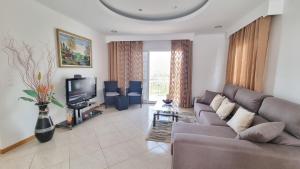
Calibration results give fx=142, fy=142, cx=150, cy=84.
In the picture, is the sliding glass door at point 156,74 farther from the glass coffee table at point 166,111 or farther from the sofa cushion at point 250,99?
the sofa cushion at point 250,99

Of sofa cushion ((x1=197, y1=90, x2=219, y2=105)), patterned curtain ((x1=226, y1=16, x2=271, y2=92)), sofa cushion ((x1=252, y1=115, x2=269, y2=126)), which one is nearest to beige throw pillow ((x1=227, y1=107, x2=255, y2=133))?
sofa cushion ((x1=252, y1=115, x2=269, y2=126))

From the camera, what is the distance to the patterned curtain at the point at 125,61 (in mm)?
5070

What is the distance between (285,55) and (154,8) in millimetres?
2531

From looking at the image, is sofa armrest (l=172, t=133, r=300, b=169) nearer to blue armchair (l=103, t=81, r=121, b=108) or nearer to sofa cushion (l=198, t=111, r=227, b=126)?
sofa cushion (l=198, t=111, r=227, b=126)

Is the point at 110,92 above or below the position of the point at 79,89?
below

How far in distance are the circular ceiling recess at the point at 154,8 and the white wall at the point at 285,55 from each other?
1.32 meters

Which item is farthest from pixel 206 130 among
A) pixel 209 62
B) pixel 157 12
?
pixel 209 62

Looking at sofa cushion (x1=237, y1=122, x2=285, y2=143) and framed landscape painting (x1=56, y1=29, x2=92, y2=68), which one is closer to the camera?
sofa cushion (x1=237, y1=122, x2=285, y2=143)

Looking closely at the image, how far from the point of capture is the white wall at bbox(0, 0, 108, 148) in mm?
2209

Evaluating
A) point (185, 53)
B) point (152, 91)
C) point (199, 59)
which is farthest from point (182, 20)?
point (152, 91)

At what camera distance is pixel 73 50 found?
11.8 ft

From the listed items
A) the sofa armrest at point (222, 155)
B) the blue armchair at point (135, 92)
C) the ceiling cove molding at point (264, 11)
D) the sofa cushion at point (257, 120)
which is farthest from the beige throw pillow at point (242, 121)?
the blue armchair at point (135, 92)

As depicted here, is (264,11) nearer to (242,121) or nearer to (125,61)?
(242,121)

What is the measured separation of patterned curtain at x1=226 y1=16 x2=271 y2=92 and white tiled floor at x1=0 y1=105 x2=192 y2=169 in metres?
2.14
